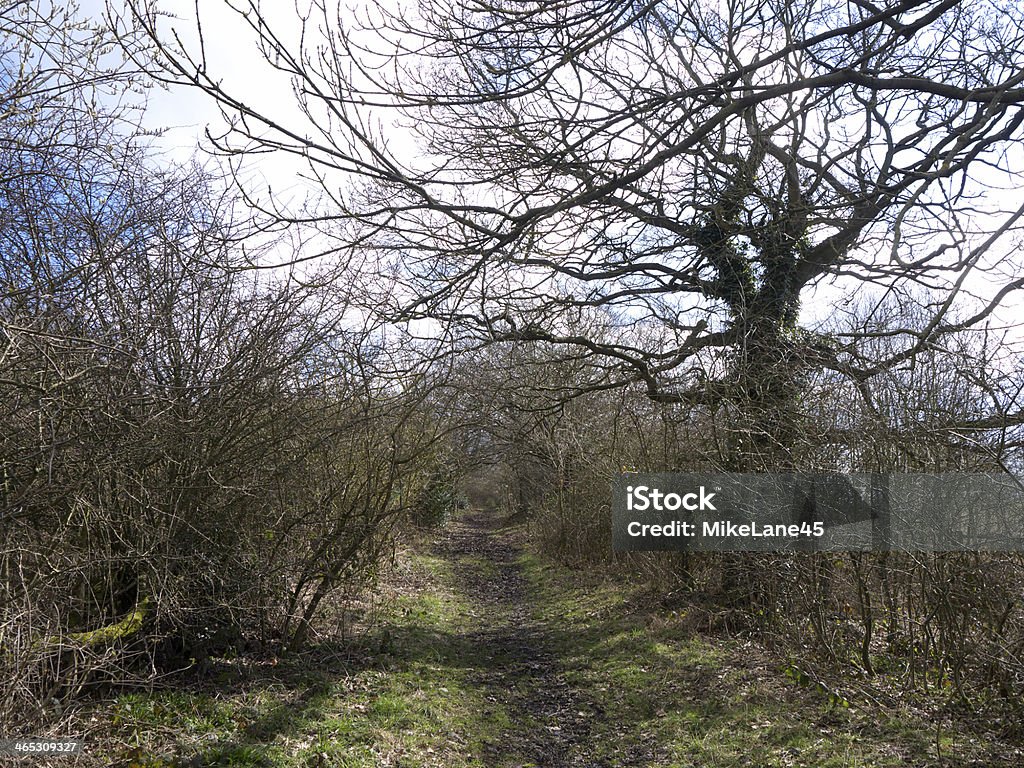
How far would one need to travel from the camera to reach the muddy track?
5992 millimetres

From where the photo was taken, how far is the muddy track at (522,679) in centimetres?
599

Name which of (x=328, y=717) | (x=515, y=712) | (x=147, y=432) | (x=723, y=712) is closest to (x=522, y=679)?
(x=515, y=712)

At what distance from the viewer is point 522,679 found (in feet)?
26.3

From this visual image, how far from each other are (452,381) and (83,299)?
4242 millimetres

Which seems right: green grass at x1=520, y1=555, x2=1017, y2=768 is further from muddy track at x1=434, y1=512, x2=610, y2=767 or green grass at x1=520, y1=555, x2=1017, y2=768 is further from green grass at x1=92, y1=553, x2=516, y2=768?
green grass at x1=92, y1=553, x2=516, y2=768

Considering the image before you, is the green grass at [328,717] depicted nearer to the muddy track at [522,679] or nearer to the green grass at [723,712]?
the muddy track at [522,679]

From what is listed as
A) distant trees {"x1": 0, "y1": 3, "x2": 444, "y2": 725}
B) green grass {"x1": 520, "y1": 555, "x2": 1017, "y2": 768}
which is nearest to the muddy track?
green grass {"x1": 520, "y1": 555, "x2": 1017, "y2": 768}

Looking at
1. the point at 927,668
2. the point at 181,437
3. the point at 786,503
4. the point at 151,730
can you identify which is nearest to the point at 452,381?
the point at 181,437

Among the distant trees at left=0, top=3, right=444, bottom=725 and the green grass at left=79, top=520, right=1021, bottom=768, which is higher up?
the distant trees at left=0, top=3, right=444, bottom=725

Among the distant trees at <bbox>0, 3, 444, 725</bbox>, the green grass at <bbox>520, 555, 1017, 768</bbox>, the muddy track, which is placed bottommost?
the muddy track

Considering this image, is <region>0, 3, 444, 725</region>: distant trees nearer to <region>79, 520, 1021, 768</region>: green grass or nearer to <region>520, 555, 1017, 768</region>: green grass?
<region>79, 520, 1021, 768</region>: green grass

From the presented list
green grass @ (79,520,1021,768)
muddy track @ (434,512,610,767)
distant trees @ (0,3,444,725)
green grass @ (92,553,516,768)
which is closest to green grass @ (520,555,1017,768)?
green grass @ (79,520,1021,768)

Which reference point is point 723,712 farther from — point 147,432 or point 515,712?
point 147,432

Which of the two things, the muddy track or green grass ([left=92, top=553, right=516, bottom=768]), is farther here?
the muddy track
